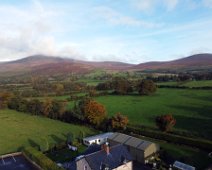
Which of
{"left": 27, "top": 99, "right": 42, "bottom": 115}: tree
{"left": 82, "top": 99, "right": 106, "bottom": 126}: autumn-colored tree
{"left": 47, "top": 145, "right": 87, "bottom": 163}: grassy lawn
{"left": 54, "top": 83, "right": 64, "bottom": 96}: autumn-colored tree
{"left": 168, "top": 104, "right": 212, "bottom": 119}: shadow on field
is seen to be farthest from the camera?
{"left": 54, "top": 83, "right": 64, "bottom": 96}: autumn-colored tree

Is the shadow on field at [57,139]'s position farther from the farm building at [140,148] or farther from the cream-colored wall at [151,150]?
the cream-colored wall at [151,150]

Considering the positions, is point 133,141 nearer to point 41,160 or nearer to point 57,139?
point 41,160

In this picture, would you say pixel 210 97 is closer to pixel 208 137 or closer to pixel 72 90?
pixel 208 137

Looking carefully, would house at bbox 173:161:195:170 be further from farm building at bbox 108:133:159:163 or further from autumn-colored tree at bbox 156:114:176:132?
autumn-colored tree at bbox 156:114:176:132

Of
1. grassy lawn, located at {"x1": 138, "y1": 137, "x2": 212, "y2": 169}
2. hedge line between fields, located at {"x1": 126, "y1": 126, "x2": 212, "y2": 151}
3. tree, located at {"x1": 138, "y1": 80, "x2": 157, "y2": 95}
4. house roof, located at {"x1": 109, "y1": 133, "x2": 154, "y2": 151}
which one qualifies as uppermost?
tree, located at {"x1": 138, "y1": 80, "x2": 157, "y2": 95}

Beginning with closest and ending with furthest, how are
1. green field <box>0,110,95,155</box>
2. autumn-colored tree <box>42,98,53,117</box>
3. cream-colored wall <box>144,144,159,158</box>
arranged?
cream-colored wall <box>144,144,159,158</box> < green field <box>0,110,95,155</box> < autumn-colored tree <box>42,98,53,117</box>

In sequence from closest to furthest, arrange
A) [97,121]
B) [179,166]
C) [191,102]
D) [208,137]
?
[179,166] < [208,137] < [97,121] < [191,102]

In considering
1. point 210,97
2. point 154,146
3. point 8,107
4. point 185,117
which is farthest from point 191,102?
point 8,107

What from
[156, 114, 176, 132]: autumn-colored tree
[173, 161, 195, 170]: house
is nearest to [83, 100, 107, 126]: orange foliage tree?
[156, 114, 176, 132]: autumn-colored tree
